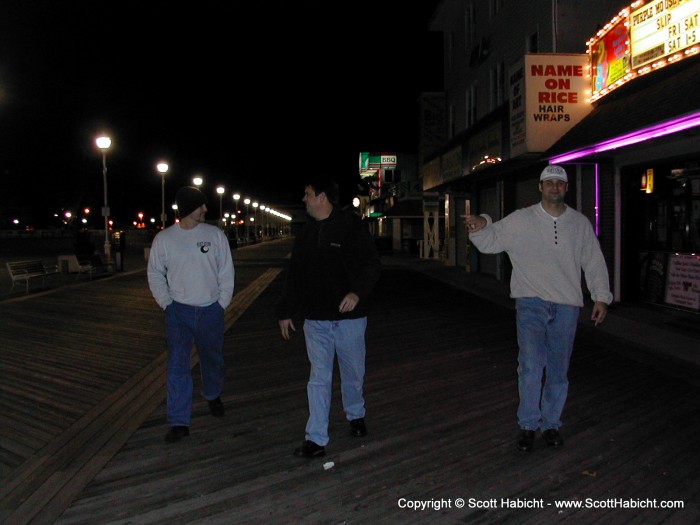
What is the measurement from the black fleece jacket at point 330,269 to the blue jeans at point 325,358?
9 centimetres

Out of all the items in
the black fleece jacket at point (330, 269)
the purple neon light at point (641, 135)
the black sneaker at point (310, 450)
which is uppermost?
the purple neon light at point (641, 135)

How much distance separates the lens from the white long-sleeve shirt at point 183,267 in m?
4.91

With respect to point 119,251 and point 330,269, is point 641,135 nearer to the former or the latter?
point 330,269

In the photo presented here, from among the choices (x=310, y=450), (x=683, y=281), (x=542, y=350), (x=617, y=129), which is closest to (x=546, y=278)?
(x=542, y=350)

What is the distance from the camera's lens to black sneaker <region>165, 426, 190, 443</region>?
15.9 ft

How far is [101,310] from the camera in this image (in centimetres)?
1285

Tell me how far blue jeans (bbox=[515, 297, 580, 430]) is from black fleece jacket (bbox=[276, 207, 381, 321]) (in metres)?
1.13

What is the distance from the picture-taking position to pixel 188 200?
498 centimetres

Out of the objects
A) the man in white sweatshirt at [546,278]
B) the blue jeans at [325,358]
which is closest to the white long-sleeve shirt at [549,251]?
the man in white sweatshirt at [546,278]

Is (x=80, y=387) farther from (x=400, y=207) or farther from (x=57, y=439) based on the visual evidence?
(x=400, y=207)

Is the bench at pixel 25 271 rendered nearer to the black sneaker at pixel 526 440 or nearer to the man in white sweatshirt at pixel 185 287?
the man in white sweatshirt at pixel 185 287

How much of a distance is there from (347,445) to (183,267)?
1.85 m

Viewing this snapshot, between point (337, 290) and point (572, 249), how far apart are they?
66.9 inches

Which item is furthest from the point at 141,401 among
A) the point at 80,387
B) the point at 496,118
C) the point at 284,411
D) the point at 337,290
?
the point at 496,118
